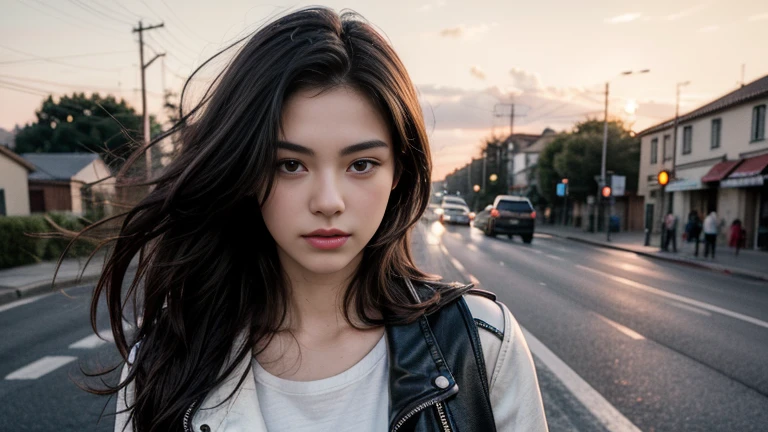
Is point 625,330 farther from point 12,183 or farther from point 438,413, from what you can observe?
point 12,183

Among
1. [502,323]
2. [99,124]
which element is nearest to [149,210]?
[502,323]

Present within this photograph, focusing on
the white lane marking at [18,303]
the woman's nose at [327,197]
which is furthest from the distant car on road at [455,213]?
the woman's nose at [327,197]

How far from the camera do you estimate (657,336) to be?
21.0 ft

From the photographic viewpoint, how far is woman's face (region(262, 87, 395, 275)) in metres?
1.22

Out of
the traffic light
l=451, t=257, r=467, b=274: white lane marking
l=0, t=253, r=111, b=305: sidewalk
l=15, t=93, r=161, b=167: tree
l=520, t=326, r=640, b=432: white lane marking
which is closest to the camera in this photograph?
l=520, t=326, r=640, b=432: white lane marking

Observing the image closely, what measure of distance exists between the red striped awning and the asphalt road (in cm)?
1110

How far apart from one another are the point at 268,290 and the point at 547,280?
421 inches

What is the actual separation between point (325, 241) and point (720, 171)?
28.6m

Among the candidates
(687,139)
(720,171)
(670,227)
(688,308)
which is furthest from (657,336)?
(687,139)

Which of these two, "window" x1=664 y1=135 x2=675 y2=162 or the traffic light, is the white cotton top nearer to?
the traffic light

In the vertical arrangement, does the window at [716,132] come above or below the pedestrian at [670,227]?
above

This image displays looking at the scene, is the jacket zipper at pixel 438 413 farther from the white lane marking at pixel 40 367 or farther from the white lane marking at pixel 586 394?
the white lane marking at pixel 40 367

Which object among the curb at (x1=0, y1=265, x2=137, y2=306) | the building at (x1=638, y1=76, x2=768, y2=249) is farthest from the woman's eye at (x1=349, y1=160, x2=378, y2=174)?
the building at (x1=638, y1=76, x2=768, y2=249)

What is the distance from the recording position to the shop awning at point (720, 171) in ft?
79.3
